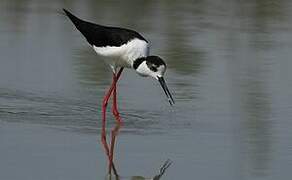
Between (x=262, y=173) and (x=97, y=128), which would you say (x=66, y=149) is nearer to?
(x=97, y=128)

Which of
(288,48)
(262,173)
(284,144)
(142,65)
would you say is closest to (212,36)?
(288,48)

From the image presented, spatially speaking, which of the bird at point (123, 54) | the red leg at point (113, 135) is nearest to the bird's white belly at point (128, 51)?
the bird at point (123, 54)

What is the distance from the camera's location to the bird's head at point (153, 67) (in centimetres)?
803

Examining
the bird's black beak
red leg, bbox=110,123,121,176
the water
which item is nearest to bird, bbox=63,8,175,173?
the bird's black beak

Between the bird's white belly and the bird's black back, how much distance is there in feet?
0.13

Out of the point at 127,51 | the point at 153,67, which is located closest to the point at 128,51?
the point at 127,51

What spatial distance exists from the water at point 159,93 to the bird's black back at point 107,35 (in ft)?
1.63

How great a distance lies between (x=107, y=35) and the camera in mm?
8594

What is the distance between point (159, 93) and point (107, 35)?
84 centimetres

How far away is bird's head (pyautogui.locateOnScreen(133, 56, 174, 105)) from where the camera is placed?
26.3ft

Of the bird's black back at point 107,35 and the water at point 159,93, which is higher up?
the bird's black back at point 107,35

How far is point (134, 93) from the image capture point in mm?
9086

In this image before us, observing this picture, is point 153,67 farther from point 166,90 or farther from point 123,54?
point 123,54

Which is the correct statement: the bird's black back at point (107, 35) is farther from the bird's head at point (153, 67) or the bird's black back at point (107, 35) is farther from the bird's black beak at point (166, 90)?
the bird's black beak at point (166, 90)
